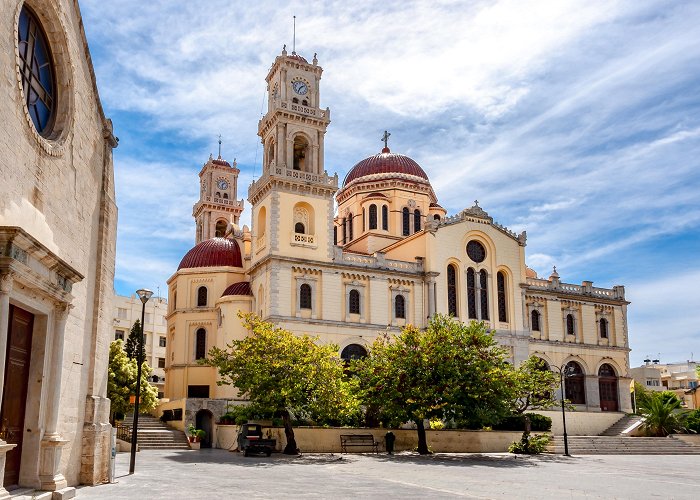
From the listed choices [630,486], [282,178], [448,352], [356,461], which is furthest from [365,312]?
[630,486]

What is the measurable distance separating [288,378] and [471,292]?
20.9 metres

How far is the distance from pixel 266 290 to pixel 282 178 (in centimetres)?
710

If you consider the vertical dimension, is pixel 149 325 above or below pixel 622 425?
above

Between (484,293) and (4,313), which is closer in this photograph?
(4,313)

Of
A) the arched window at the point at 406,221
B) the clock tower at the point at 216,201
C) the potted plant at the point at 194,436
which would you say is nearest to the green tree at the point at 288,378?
the potted plant at the point at 194,436

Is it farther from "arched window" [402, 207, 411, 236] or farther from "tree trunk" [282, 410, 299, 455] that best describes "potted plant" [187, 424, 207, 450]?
"arched window" [402, 207, 411, 236]

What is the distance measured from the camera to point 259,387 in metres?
33.8

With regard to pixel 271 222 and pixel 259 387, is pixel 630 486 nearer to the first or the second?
pixel 259 387

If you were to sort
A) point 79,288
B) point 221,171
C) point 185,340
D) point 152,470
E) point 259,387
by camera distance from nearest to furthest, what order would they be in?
point 79,288
point 152,470
point 259,387
point 185,340
point 221,171

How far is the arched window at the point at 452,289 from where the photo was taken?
50156 mm

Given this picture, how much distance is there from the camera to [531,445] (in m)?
36.7

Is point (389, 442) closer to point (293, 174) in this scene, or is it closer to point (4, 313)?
point (293, 174)

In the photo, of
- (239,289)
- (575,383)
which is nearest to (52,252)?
(239,289)

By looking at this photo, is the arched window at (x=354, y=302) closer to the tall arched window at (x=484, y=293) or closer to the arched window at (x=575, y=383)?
the tall arched window at (x=484, y=293)
